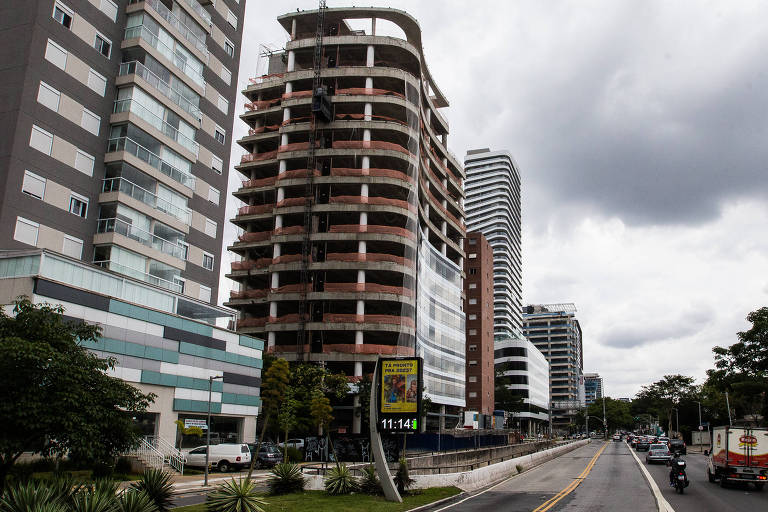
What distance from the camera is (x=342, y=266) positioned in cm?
7000

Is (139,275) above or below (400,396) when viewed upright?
above

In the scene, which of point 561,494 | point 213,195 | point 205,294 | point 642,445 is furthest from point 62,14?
point 642,445

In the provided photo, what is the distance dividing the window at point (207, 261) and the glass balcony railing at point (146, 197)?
341cm

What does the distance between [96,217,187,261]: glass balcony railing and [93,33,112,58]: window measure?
12.6 meters

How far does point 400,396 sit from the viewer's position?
26516 millimetres

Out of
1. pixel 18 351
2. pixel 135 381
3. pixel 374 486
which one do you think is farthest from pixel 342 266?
pixel 18 351

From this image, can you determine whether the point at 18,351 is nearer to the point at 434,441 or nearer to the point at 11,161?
the point at 11,161

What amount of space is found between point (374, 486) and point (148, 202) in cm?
2978

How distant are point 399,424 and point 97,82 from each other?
113 ft

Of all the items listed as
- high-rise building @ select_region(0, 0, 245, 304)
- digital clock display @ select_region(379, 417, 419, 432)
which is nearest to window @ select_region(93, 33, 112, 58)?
high-rise building @ select_region(0, 0, 245, 304)

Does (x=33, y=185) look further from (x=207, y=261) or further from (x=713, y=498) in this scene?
(x=713, y=498)

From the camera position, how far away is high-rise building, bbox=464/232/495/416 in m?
115

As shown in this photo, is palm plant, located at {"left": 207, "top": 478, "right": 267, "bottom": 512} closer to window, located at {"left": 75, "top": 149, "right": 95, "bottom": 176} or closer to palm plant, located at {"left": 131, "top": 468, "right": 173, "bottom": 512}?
palm plant, located at {"left": 131, "top": 468, "right": 173, "bottom": 512}

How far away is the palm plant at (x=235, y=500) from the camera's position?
18.5 metres
